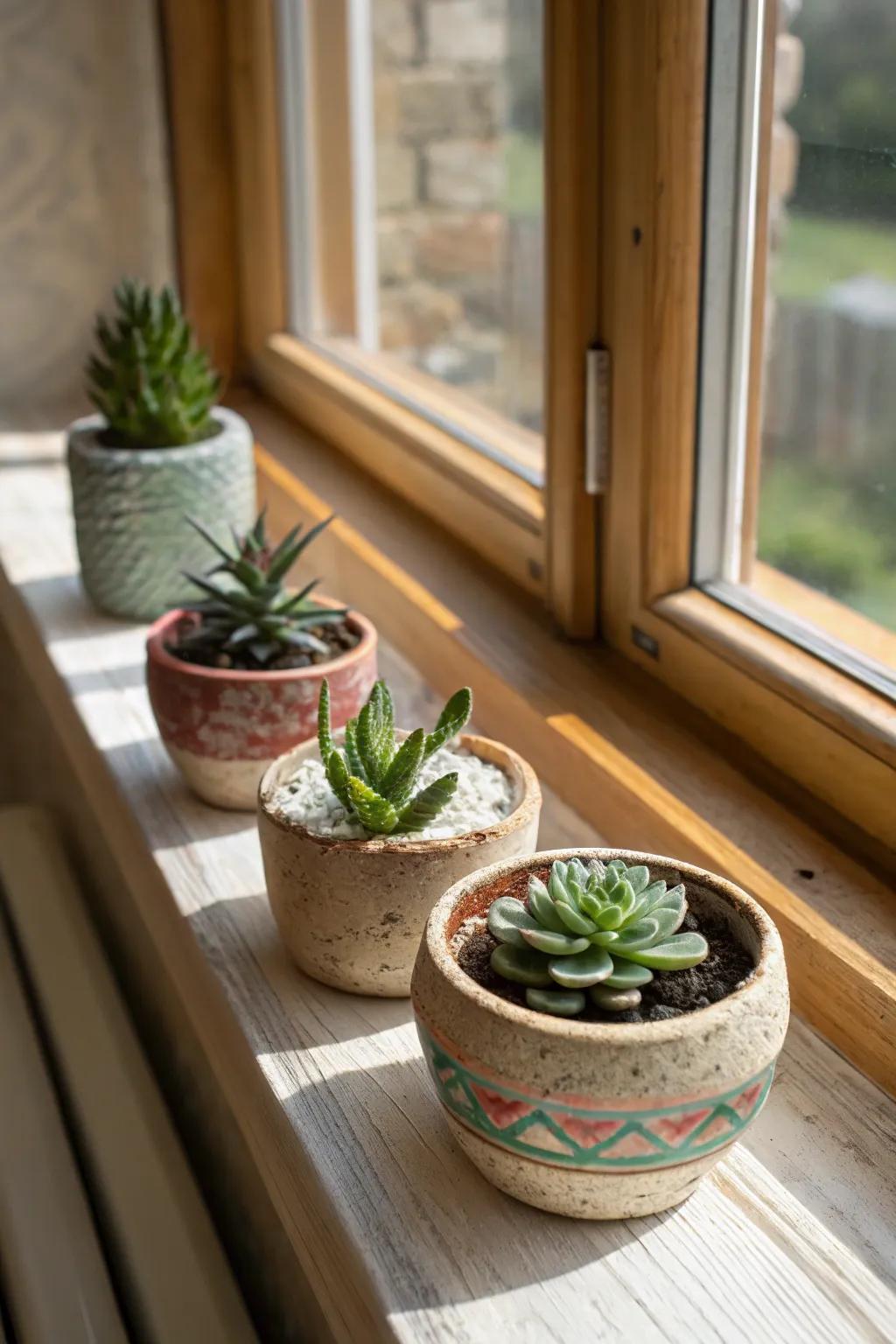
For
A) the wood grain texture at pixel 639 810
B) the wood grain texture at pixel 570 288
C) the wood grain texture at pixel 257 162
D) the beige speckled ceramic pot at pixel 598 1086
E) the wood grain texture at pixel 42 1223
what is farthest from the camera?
the wood grain texture at pixel 257 162

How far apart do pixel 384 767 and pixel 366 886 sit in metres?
0.07

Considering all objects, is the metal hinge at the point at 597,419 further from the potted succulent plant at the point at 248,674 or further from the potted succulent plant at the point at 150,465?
the potted succulent plant at the point at 150,465

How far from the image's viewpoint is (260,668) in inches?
38.1

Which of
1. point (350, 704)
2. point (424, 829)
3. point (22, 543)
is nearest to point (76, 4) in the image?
point (22, 543)

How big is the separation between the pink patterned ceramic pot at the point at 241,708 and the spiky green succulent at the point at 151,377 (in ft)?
1.03

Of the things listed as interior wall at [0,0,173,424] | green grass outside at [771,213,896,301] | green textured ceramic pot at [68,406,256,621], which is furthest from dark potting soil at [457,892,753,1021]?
interior wall at [0,0,173,424]

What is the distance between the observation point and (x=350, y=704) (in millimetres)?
961

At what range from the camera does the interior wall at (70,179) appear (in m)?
1.72

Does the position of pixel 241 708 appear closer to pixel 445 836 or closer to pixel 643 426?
pixel 445 836

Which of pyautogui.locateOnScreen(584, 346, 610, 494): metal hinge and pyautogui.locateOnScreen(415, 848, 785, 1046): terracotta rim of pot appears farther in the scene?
pyautogui.locateOnScreen(584, 346, 610, 494): metal hinge

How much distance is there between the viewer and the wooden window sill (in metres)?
0.61

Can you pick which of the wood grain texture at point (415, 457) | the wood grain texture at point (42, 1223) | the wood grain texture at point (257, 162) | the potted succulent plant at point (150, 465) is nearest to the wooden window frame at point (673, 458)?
the wood grain texture at point (415, 457)

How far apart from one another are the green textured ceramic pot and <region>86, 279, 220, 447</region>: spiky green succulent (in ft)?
0.06

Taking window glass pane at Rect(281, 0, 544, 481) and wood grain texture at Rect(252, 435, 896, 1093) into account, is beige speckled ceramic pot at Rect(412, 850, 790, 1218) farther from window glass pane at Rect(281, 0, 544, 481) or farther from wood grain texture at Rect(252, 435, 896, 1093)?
window glass pane at Rect(281, 0, 544, 481)
